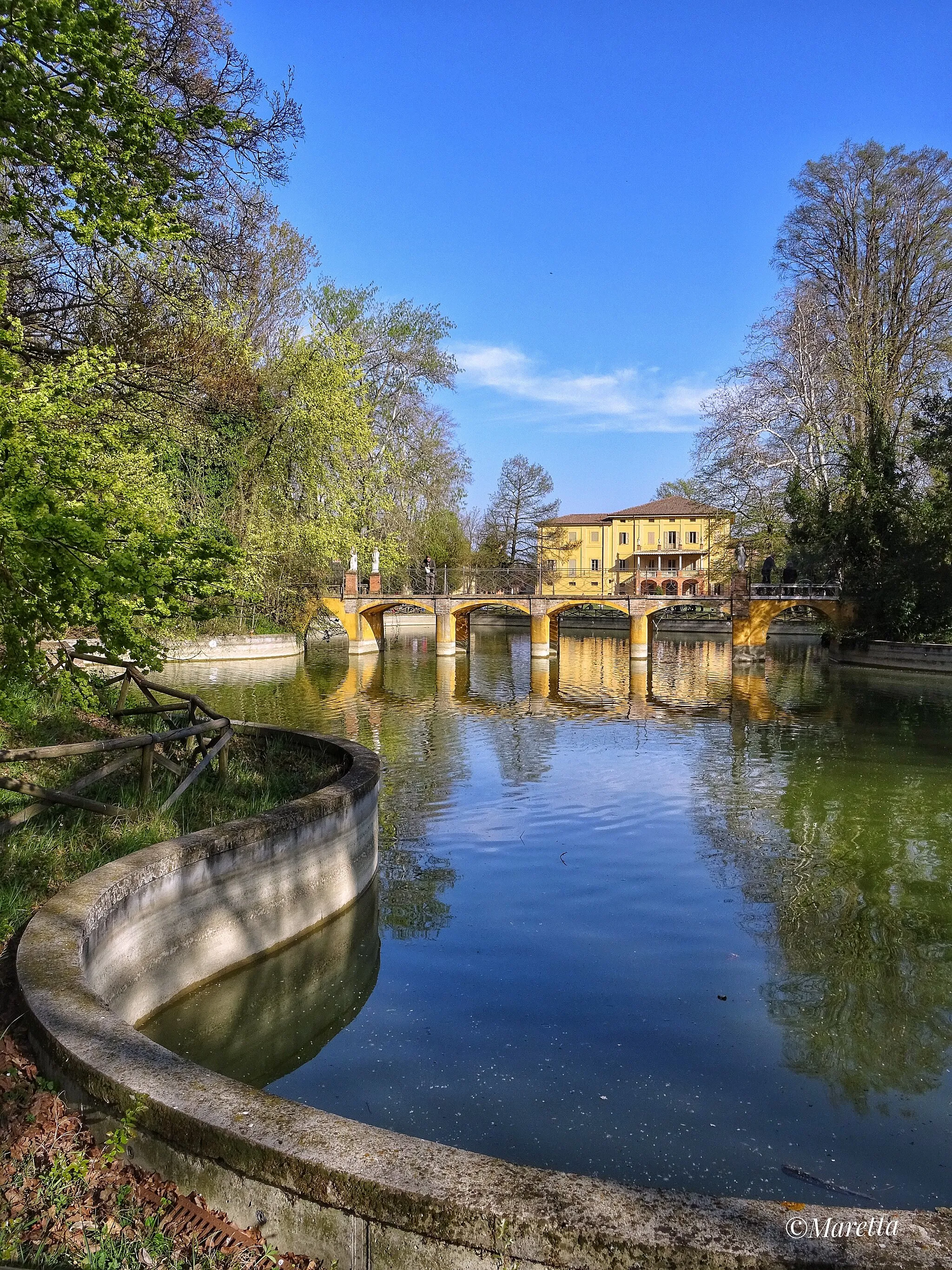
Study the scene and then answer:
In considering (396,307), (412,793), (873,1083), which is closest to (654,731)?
(412,793)

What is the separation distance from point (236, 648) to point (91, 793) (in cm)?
2665

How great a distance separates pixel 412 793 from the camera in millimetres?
14047

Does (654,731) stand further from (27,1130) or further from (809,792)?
(27,1130)

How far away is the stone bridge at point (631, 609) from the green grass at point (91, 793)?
29.0 metres

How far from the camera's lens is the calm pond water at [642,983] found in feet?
17.3

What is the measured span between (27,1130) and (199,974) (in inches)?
129

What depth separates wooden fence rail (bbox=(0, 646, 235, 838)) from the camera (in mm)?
6340

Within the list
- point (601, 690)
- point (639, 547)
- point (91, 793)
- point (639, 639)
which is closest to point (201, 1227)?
point (91, 793)

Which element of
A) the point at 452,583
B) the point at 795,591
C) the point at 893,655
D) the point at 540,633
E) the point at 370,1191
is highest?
the point at 452,583

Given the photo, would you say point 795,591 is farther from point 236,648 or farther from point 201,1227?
point 201,1227

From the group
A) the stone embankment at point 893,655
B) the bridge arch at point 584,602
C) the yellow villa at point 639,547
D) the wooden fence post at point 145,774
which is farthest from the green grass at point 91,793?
the yellow villa at point 639,547

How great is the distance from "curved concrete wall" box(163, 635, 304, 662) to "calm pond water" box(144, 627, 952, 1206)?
17.7 metres

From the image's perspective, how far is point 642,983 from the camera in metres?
7.30

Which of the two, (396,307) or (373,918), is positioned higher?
(396,307)
